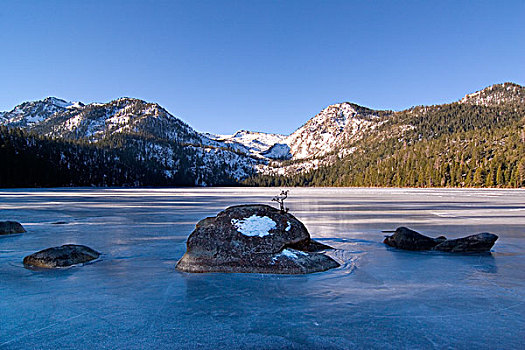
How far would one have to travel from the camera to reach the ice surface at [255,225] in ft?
31.9

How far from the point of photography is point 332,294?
22.5 feet

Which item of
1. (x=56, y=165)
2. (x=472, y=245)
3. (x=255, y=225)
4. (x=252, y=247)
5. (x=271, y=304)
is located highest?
(x=56, y=165)

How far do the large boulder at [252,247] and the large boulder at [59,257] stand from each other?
313cm

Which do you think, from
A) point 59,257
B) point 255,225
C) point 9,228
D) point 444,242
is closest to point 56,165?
point 9,228

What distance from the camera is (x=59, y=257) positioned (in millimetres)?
9570

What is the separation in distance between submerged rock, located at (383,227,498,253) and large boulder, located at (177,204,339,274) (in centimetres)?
388

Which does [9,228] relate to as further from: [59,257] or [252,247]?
[252,247]

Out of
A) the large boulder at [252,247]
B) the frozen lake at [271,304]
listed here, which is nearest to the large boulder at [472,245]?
the frozen lake at [271,304]

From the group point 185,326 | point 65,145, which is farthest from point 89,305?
point 65,145

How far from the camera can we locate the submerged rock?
11227 millimetres

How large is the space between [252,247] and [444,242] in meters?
7.10

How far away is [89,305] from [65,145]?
18195 centimetres

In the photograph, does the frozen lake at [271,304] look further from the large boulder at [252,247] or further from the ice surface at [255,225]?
the ice surface at [255,225]

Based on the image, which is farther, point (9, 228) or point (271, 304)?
point (9, 228)
